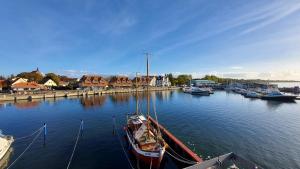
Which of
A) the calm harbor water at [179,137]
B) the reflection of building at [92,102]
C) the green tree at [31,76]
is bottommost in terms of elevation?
the calm harbor water at [179,137]

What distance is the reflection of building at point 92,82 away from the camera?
358 ft

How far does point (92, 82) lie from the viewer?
4449 inches

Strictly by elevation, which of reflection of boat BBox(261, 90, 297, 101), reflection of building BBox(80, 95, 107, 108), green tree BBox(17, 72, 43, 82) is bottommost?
reflection of building BBox(80, 95, 107, 108)

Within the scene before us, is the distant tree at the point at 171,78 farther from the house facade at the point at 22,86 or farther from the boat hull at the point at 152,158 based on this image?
the boat hull at the point at 152,158

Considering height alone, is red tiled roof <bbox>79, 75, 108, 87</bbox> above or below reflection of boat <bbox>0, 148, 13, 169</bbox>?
above

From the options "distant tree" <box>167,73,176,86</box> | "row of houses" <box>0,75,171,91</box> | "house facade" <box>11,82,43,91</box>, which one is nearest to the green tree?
"row of houses" <box>0,75,171,91</box>

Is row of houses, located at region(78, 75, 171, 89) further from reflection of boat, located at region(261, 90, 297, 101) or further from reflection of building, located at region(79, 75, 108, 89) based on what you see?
reflection of boat, located at region(261, 90, 297, 101)

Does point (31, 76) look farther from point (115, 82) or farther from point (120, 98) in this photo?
point (120, 98)

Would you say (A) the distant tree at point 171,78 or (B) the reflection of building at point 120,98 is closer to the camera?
(B) the reflection of building at point 120,98

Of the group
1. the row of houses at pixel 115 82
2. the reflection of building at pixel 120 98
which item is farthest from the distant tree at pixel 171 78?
the reflection of building at pixel 120 98

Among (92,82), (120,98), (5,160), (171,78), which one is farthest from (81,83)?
(5,160)

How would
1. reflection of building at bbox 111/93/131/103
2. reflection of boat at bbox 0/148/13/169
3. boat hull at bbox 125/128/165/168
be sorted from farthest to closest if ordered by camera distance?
reflection of building at bbox 111/93/131/103 → reflection of boat at bbox 0/148/13/169 → boat hull at bbox 125/128/165/168

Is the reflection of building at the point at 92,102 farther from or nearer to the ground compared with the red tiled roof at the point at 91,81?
nearer to the ground

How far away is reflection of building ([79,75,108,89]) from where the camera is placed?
10899cm
